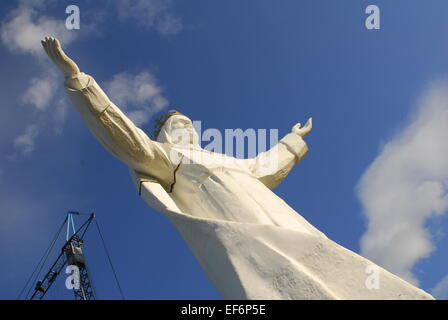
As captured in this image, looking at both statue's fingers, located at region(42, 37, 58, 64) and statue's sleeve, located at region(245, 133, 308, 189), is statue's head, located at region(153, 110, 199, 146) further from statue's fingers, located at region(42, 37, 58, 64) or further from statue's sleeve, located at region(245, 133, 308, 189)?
statue's fingers, located at region(42, 37, 58, 64)

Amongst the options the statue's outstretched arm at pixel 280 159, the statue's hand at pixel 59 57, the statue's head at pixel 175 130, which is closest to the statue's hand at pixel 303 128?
the statue's outstretched arm at pixel 280 159

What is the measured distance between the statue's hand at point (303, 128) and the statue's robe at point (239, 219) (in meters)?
0.13

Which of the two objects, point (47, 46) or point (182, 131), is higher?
point (47, 46)

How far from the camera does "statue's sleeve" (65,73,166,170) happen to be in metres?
7.20

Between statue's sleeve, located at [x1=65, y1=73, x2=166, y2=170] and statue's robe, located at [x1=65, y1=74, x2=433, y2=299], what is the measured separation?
1cm

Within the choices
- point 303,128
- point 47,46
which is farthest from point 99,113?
point 303,128

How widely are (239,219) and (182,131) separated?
2.46 meters

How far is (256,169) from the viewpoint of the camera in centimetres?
823

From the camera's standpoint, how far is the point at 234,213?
21.1 ft

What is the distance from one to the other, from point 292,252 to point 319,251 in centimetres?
24

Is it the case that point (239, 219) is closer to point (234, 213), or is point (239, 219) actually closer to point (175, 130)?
point (234, 213)

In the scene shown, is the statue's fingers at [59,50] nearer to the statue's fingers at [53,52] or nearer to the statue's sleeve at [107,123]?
the statue's fingers at [53,52]

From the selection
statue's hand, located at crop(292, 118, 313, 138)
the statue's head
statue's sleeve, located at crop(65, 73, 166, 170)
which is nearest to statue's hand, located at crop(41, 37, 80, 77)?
statue's sleeve, located at crop(65, 73, 166, 170)
